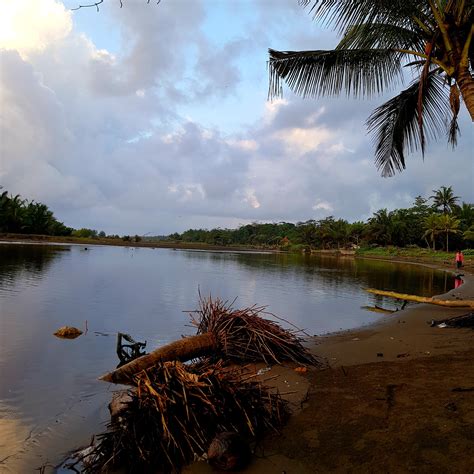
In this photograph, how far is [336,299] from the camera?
773 inches

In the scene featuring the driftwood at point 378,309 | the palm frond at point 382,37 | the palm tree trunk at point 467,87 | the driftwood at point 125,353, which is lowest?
the driftwood at point 378,309

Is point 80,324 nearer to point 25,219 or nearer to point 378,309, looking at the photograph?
point 378,309

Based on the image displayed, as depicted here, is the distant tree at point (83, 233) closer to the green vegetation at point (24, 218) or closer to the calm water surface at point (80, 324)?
the green vegetation at point (24, 218)

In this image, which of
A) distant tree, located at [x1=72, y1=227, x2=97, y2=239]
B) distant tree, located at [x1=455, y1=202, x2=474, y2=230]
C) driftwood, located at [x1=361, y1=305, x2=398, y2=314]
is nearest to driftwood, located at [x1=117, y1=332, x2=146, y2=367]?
driftwood, located at [x1=361, y1=305, x2=398, y2=314]

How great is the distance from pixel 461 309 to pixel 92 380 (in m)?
12.3

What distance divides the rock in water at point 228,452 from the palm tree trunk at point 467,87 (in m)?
4.67

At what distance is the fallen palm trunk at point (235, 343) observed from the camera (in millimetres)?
6609

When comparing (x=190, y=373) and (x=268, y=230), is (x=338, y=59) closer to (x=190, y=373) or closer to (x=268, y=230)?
(x=190, y=373)

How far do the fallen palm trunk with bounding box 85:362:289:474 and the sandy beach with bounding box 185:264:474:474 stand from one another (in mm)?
248

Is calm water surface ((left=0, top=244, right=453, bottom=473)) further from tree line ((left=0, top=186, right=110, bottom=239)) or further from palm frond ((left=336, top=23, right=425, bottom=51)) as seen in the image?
tree line ((left=0, top=186, right=110, bottom=239))

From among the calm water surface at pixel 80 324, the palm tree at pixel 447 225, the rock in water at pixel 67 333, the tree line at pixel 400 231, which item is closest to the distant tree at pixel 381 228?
the tree line at pixel 400 231

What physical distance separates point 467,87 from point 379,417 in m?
4.15

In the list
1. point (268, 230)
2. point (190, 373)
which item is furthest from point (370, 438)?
point (268, 230)

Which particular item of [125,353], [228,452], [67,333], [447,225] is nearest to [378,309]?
[125,353]
